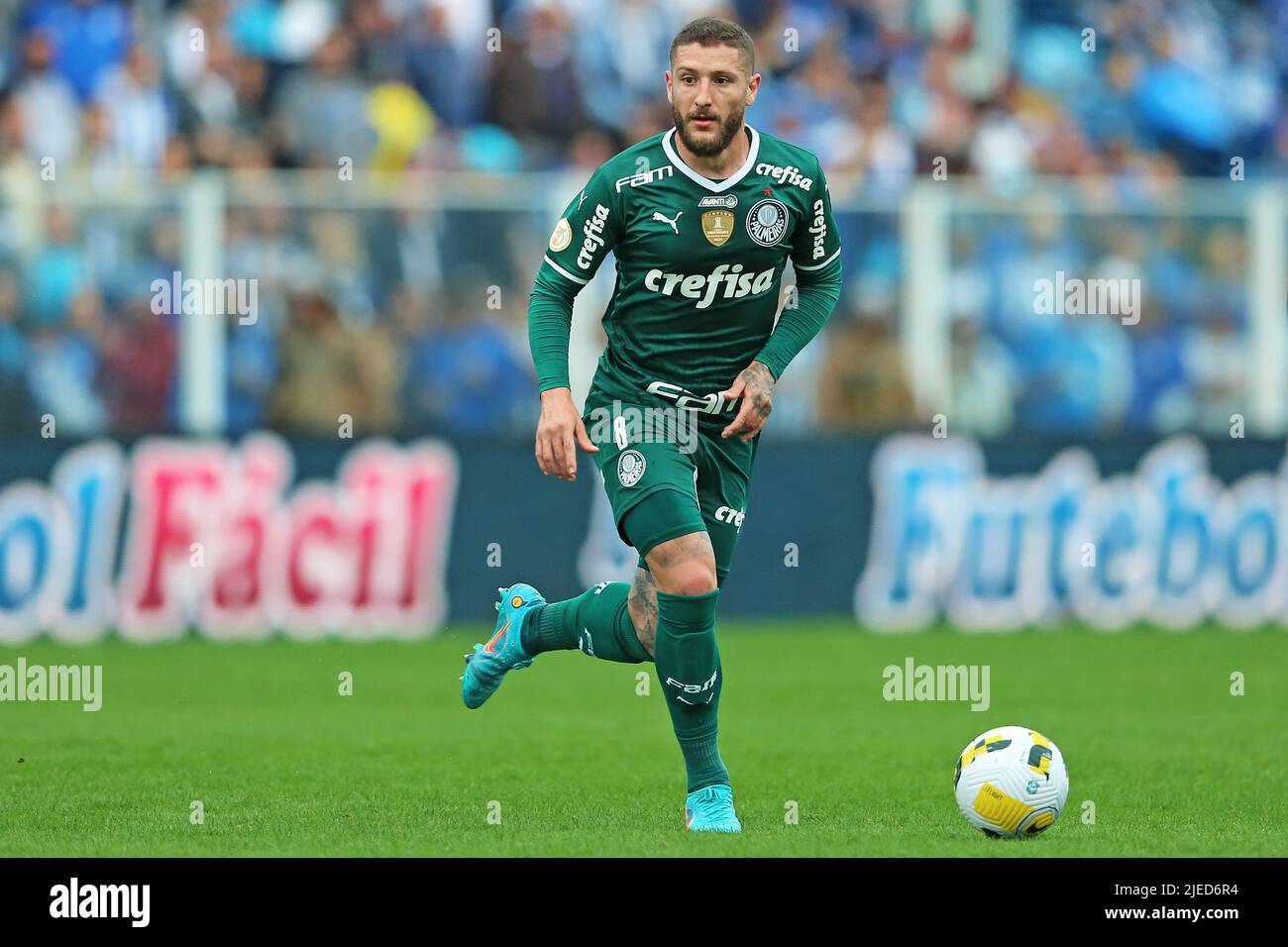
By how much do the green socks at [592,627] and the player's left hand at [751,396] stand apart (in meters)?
0.80

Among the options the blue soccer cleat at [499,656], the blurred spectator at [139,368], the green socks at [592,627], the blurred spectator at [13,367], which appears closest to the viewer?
the green socks at [592,627]

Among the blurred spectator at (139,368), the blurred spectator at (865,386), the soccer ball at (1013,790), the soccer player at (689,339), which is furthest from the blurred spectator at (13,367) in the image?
the soccer ball at (1013,790)

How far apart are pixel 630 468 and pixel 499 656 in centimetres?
123

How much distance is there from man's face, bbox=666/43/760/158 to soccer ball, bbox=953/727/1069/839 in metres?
2.29

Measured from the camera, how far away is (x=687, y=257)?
24.8 ft

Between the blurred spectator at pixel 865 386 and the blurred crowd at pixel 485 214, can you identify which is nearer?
the blurred crowd at pixel 485 214

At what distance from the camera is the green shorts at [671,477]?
7.33m

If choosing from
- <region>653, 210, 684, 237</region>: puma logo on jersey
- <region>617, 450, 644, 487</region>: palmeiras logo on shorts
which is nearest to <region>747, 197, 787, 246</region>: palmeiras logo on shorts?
<region>653, 210, 684, 237</region>: puma logo on jersey

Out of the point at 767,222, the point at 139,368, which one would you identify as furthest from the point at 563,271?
the point at 139,368

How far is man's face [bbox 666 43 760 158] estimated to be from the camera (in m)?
7.31

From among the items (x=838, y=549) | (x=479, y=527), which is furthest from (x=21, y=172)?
(x=838, y=549)
